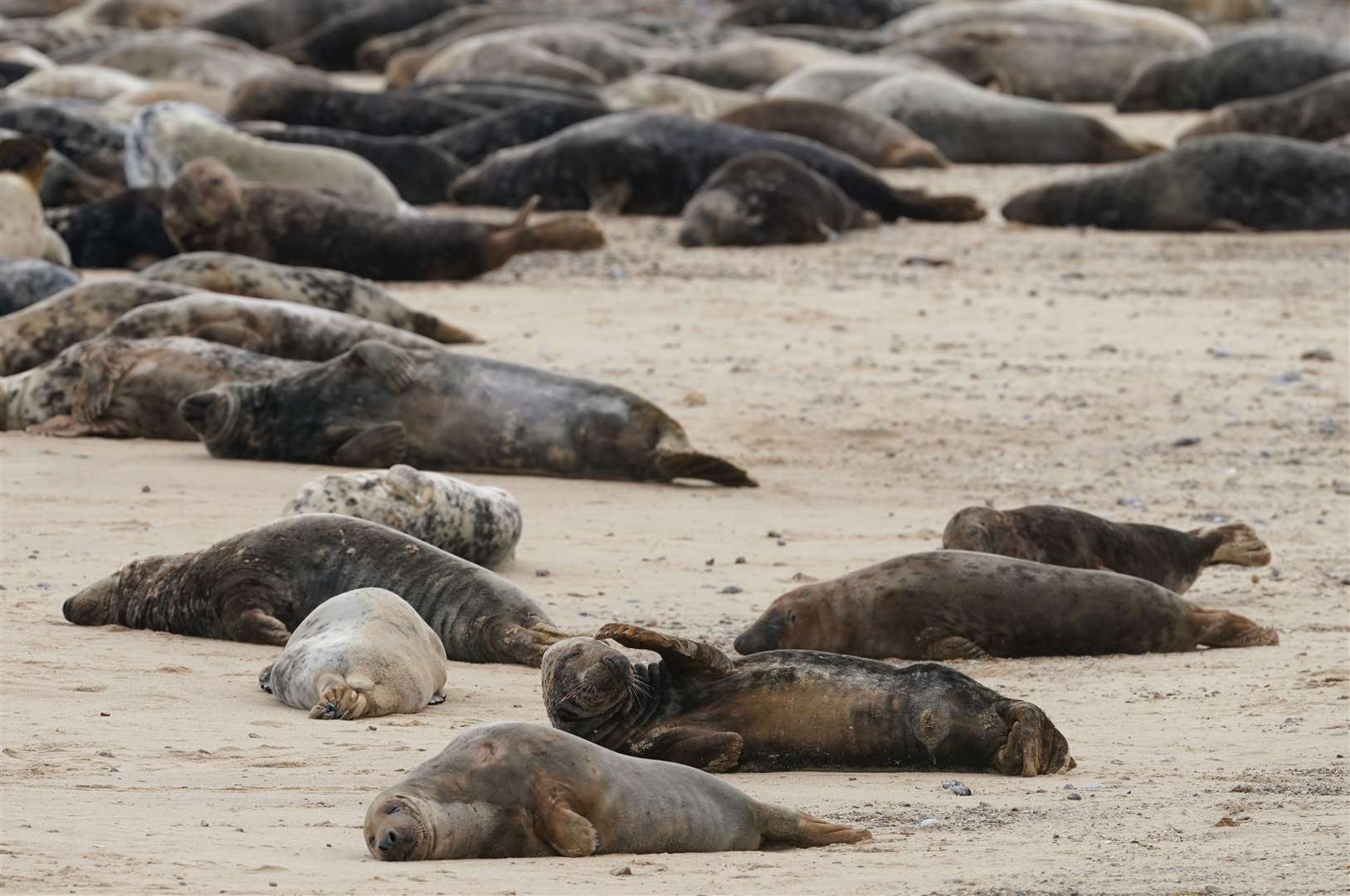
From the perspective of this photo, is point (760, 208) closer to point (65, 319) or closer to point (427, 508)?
point (65, 319)

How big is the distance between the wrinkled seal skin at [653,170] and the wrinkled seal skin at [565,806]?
11.9 m

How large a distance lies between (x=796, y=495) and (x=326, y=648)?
129 inches

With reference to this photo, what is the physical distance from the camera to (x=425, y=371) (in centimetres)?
809

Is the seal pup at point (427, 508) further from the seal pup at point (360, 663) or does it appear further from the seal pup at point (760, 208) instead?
the seal pup at point (760, 208)

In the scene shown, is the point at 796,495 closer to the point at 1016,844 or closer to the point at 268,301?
the point at 268,301

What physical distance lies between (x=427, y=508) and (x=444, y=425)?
158 cm

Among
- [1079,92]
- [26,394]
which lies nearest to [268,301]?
[26,394]

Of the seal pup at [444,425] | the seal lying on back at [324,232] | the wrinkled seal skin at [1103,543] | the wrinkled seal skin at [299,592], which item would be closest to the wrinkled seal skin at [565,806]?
the wrinkled seal skin at [299,592]

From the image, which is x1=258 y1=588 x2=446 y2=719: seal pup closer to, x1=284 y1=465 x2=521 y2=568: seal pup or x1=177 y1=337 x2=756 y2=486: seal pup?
x1=284 y1=465 x2=521 y2=568: seal pup

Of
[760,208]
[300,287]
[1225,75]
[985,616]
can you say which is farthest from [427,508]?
[1225,75]

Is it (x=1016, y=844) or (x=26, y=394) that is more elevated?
(x=1016, y=844)

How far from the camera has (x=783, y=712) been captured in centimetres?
441

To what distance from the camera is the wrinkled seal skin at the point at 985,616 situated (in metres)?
5.61

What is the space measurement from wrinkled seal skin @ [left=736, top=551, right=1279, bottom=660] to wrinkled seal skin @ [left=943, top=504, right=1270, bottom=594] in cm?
47
